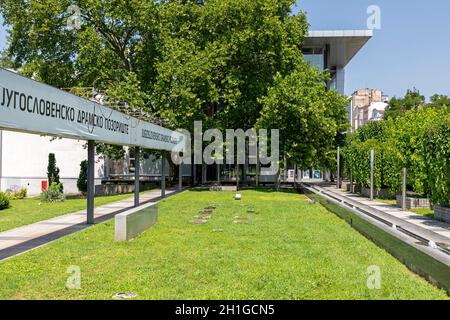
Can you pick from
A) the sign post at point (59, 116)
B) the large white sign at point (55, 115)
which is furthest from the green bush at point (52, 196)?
the large white sign at point (55, 115)

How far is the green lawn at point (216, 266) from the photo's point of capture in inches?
274

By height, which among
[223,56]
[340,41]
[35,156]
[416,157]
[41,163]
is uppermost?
[340,41]

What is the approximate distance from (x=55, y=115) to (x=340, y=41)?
39.2 metres

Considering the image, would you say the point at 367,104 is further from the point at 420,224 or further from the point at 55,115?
the point at 55,115

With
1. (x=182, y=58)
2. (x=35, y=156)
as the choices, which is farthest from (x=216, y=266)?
(x=35, y=156)

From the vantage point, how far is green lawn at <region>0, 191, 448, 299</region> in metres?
6.97

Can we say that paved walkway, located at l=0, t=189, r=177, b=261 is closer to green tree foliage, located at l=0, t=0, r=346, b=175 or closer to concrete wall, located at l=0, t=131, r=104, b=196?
green tree foliage, located at l=0, t=0, r=346, b=175

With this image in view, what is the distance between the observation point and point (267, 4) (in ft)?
100

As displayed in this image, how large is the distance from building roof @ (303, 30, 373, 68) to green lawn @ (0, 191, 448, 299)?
34735 millimetres

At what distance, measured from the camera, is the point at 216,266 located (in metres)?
8.59

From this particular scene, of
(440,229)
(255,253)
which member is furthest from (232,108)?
(255,253)

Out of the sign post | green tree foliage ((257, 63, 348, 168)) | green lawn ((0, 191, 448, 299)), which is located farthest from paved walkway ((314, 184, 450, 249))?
green tree foliage ((257, 63, 348, 168))

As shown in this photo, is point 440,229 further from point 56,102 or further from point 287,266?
point 56,102
